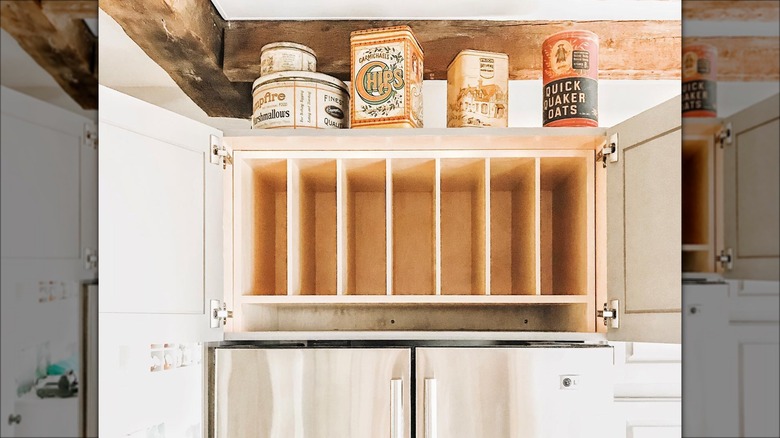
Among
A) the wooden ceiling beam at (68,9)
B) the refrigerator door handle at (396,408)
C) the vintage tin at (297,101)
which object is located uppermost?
the vintage tin at (297,101)

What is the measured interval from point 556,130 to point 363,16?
64cm

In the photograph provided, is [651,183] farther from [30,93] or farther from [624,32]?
[30,93]

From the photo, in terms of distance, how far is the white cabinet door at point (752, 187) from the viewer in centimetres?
18

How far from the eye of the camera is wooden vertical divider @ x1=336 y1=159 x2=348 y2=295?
1.49 m

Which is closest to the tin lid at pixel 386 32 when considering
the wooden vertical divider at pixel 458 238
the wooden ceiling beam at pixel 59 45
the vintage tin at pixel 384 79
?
the vintage tin at pixel 384 79

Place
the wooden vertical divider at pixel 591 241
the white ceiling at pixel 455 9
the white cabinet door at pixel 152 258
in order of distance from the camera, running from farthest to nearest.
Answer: the white ceiling at pixel 455 9, the wooden vertical divider at pixel 591 241, the white cabinet door at pixel 152 258

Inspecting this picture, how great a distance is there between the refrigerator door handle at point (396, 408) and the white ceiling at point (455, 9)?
96 cm

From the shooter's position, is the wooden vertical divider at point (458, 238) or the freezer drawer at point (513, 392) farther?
the wooden vertical divider at point (458, 238)

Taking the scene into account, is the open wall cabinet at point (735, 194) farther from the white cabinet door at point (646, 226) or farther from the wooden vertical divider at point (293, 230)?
the wooden vertical divider at point (293, 230)

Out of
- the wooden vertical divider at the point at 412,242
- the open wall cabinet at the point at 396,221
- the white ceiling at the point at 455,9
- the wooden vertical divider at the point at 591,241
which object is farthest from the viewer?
the wooden vertical divider at the point at 412,242

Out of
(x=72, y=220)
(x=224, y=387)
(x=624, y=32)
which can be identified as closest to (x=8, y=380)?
(x=72, y=220)

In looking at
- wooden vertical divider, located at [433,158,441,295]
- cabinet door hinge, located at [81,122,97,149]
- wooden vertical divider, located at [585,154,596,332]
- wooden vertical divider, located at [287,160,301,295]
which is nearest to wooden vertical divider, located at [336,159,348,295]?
wooden vertical divider, located at [287,160,301,295]

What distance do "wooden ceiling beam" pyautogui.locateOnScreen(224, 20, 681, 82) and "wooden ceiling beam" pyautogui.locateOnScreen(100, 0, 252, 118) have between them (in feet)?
0.19

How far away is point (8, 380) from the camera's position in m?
0.21
